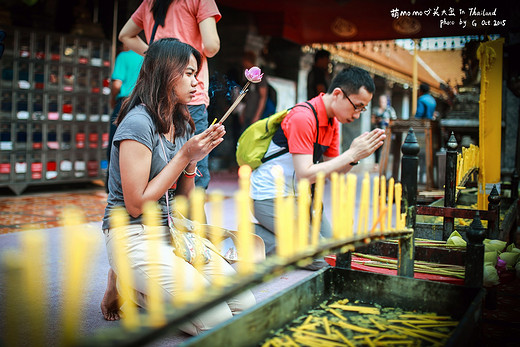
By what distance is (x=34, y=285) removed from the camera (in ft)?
5.83

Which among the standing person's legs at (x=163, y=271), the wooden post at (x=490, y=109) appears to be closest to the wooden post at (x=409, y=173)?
the standing person's legs at (x=163, y=271)

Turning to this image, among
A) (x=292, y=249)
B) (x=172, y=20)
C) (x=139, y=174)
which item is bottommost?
(x=292, y=249)

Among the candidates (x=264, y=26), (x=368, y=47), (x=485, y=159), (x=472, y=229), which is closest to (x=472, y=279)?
(x=472, y=229)

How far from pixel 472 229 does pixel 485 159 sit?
6.66 ft

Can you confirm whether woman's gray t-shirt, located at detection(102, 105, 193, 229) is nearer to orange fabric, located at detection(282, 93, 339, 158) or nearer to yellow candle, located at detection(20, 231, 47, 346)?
yellow candle, located at detection(20, 231, 47, 346)

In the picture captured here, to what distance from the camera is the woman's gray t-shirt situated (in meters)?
1.98

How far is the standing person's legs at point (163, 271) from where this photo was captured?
1.91 meters

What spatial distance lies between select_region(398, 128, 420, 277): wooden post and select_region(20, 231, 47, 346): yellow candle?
1.15 m

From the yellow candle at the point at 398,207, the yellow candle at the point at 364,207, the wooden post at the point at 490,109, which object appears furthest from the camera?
the wooden post at the point at 490,109

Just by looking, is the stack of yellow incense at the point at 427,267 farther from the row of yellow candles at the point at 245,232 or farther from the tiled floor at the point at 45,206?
the tiled floor at the point at 45,206

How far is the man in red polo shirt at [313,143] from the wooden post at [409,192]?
0.78 metres

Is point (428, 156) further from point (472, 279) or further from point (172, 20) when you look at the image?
point (472, 279)

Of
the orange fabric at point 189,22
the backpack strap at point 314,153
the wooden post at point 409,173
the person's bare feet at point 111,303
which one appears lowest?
the person's bare feet at point 111,303

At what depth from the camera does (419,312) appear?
1.73 meters
